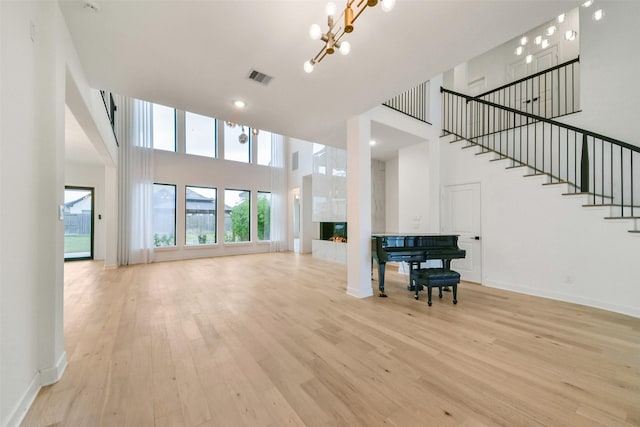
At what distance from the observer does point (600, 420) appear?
1482mm

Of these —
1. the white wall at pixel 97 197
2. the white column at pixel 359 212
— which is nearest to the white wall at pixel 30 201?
the white column at pixel 359 212

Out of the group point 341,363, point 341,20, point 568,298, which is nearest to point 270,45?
point 341,20

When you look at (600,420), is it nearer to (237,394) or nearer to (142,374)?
(237,394)

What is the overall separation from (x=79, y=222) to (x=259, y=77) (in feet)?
27.3

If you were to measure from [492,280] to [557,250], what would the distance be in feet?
3.62

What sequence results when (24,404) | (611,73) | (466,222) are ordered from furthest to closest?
(466,222)
(611,73)
(24,404)

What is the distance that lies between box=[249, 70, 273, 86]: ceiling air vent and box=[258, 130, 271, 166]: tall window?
646 cm

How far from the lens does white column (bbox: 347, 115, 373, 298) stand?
391 cm

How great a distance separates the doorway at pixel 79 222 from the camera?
735 cm

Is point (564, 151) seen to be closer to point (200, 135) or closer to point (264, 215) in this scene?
point (264, 215)

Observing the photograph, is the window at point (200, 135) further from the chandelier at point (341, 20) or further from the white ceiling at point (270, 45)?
the chandelier at point (341, 20)

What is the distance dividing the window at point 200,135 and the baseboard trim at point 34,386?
23.3 feet

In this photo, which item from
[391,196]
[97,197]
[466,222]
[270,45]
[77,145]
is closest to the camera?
[270,45]

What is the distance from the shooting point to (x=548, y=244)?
3.93m
